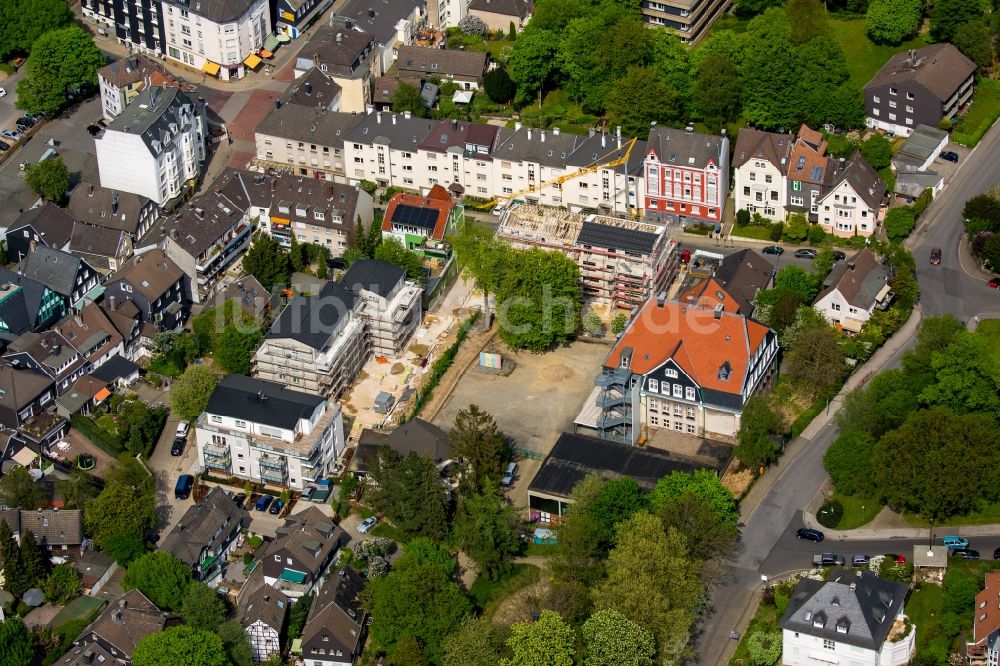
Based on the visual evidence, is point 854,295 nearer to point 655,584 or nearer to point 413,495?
point 655,584

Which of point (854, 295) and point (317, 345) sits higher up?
→ point (854, 295)

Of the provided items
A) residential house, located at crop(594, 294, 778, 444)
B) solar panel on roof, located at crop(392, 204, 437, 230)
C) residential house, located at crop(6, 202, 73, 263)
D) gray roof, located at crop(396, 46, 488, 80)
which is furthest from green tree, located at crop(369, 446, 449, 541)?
gray roof, located at crop(396, 46, 488, 80)

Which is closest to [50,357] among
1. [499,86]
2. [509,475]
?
[509,475]

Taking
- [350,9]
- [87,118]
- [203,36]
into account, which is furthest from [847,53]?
[87,118]

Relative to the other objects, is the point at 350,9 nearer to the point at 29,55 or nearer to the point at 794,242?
the point at 29,55

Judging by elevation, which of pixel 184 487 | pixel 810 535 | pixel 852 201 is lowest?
pixel 184 487

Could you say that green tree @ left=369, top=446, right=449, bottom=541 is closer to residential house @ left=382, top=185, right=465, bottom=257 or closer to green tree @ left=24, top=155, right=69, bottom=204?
residential house @ left=382, top=185, right=465, bottom=257

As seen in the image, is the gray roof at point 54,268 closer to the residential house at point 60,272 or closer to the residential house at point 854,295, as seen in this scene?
the residential house at point 60,272

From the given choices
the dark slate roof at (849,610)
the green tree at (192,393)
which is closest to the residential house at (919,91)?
the dark slate roof at (849,610)
